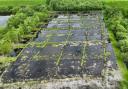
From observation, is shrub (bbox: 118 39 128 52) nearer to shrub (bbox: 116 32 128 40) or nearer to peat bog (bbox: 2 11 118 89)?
peat bog (bbox: 2 11 118 89)

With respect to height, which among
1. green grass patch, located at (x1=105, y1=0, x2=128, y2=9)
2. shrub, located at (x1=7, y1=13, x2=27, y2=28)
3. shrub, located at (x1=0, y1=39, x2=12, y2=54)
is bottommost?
shrub, located at (x1=0, y1=39, x2=12, y2=54)

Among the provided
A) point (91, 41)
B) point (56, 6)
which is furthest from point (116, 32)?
point (56, 6)

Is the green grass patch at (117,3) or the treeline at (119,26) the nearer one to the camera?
the treeline at (119,26)

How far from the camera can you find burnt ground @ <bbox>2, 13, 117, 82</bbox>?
95.1 ft

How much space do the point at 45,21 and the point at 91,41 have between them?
44.4 ft

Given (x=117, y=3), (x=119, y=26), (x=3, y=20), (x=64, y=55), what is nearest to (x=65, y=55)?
(x=64, y=55)

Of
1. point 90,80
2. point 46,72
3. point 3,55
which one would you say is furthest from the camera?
point 3,55

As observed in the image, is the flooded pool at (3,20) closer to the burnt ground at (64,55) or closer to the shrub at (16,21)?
the shrub at (16,21)

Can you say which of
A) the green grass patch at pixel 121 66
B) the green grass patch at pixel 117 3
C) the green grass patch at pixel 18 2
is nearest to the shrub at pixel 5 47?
the green grass patch at pixel 121 66

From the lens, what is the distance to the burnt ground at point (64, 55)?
28984 millimetres

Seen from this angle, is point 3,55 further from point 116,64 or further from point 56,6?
point 56,6

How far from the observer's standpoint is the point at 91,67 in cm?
2969

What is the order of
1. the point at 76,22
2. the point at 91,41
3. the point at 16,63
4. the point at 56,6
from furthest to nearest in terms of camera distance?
the point at 56,6
the point at 76,22
the point at 91,41
the point at 16,63

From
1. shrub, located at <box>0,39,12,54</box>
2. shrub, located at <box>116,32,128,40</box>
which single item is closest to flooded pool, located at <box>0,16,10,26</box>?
shrub, located at <box>0,39,12,54</box>
